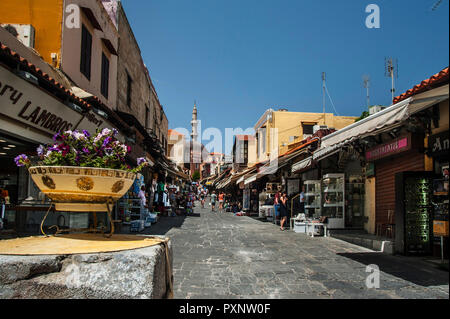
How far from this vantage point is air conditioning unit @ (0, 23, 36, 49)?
8672 millimetres

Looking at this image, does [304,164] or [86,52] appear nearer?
[86,52]

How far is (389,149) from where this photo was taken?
9.16 metres

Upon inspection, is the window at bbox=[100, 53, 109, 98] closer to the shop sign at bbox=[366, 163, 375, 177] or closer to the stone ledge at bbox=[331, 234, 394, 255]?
the stone ledge at bbox=[331, 234, 394, 255]

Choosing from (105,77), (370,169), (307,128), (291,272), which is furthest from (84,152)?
(307,128)

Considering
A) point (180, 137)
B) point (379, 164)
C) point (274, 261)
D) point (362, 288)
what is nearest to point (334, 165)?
point (379, 164)

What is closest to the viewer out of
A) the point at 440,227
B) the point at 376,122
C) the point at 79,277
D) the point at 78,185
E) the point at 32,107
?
the point at 79,277

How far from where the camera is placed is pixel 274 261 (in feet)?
21.7

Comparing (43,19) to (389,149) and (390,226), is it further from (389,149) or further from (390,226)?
(390,226)

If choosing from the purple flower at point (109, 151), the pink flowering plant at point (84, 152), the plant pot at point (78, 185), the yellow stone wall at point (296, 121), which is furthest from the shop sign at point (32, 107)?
the yellow stone wall at point (296, 121)

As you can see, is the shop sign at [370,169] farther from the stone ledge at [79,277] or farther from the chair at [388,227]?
the stone ledge at [79,277]

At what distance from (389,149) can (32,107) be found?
9.07m

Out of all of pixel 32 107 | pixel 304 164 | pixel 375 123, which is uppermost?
pixel 32 107

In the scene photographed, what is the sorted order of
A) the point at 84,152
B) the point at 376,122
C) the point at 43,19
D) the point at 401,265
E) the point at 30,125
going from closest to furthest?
1. the point at 84,152
2. the point at 376,122
3. the point at 401,265
4. the point at 30,125
5. the point at 43,19

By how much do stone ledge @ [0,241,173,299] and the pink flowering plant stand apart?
0.64 m
